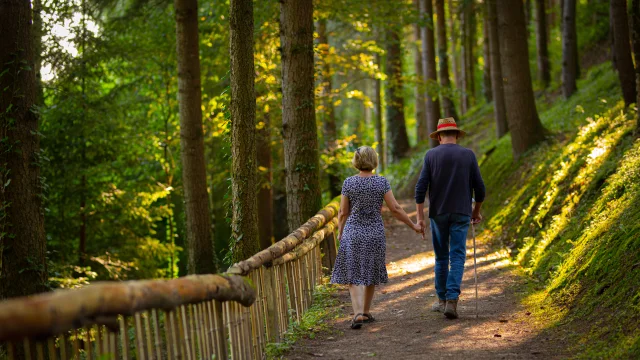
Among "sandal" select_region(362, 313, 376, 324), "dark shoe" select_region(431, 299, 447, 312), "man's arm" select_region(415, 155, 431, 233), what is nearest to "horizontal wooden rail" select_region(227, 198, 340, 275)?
"sandal" select_region(362, 313, 376, 324)

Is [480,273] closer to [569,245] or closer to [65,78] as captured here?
[569,245]

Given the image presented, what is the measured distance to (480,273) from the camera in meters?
11.4

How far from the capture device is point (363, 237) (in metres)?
8.12

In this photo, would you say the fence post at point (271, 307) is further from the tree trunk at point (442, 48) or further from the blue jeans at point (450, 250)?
the tree trunk at point (442, 48)

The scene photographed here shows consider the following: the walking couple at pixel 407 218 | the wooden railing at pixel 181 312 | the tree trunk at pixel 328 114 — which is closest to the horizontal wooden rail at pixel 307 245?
the wooden railing at pixel 181 312

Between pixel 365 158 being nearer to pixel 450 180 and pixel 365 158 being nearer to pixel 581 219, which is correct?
pixel 450 180

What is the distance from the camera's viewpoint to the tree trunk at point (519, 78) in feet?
55.0

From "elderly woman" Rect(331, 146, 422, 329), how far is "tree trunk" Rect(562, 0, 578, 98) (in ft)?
45.8

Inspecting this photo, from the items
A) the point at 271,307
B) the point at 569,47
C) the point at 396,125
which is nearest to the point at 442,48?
the point at 396,125

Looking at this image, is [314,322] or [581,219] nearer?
[314,322]

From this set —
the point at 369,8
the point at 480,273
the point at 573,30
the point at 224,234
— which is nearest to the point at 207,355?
the point at 480,273

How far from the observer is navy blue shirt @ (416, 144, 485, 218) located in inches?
328

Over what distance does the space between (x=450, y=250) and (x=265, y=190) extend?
12.8m

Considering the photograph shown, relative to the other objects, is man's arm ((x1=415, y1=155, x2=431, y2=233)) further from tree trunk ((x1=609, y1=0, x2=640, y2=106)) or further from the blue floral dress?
tree trunk ((x1=609, y1=0, x2=640, y2=106))
